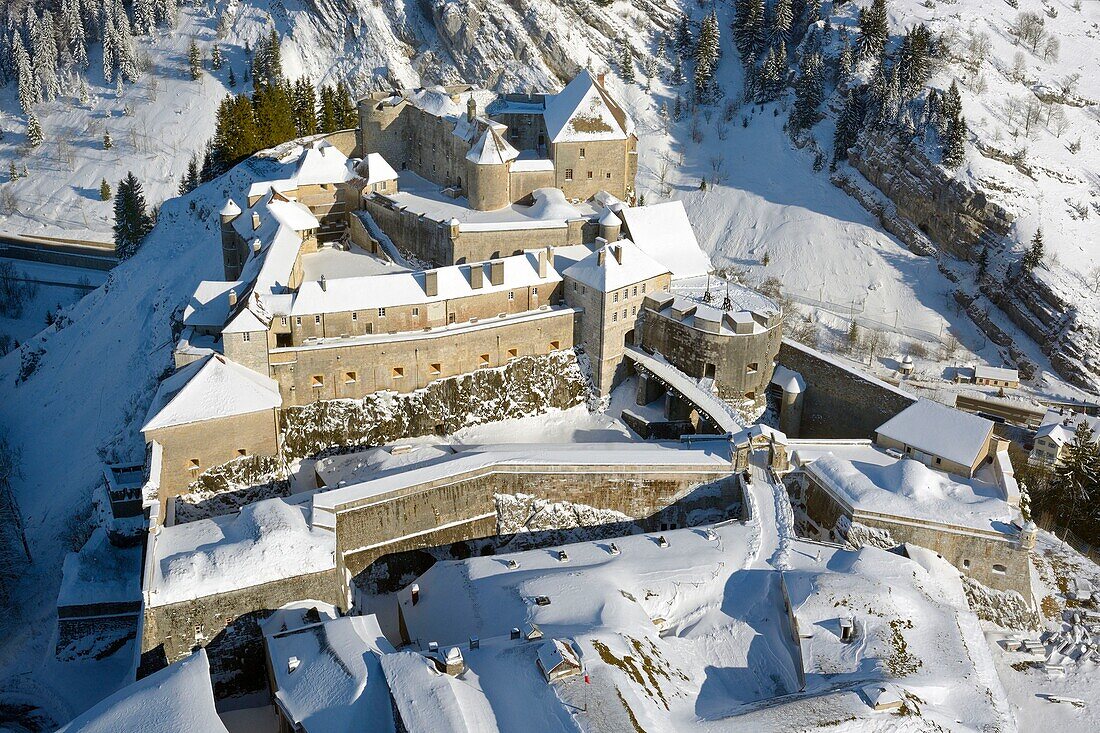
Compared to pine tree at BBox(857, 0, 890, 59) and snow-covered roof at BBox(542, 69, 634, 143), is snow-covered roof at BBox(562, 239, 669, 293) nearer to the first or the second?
snow-covered roof at BBox(542, 69, 634, 143)

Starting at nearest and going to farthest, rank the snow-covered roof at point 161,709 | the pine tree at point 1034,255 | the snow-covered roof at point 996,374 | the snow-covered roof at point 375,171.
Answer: the snow-covered roof at point 161,709, the snow-covered roof at point 375,171, the snow-covered roof at point 996,374, the pine tree at point 1034,255

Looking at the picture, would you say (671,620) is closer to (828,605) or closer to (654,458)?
(828,605)

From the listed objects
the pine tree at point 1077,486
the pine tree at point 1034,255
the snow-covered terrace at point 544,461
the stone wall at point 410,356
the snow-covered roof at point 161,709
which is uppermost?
the stone wall at point 410,356

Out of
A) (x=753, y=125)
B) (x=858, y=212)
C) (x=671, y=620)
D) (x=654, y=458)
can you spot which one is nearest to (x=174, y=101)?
(x=753, y=125)

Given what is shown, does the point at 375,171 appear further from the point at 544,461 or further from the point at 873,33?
the point at 873,33

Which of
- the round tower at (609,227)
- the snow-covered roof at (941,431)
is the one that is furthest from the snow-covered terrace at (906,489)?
the round tower at (609,227)

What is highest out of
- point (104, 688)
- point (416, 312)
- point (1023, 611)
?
point (416, 312)

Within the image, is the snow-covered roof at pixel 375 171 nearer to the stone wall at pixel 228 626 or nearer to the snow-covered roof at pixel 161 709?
the stone wall at pixel 228 626
